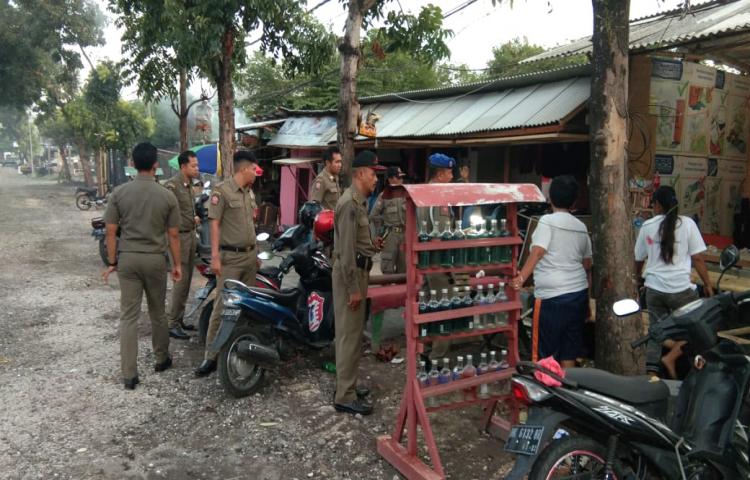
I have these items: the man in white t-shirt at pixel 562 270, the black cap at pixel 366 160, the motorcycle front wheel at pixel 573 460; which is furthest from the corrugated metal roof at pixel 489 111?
the motorcycle front wheel at pixel 573 460

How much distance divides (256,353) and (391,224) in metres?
2.30

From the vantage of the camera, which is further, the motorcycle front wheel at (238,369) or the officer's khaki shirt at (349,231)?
the motorcycle front wheel at (238,369)

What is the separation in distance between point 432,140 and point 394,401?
19.3 ft

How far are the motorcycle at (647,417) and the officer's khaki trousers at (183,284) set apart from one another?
4.20 metres

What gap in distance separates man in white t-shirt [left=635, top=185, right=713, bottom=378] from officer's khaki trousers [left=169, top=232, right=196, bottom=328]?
14.6ft

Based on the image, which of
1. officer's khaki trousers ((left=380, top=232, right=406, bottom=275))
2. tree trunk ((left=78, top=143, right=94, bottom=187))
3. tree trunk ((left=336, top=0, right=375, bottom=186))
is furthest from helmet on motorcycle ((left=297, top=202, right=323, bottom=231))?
tree trunk ((left=78, top=143, right=94, bottom=187))

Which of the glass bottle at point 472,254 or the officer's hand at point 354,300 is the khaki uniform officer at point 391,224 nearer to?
the officer's hand at point 354,300

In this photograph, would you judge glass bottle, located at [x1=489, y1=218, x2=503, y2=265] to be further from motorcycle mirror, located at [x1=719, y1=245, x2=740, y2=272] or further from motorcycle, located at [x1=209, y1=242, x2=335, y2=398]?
motorcycle, located at [x1=209, y1=242, x2=335, y2=398]

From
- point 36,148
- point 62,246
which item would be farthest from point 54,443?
point 36,148

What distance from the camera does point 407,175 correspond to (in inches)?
471

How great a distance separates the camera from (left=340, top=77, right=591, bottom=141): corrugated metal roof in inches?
289

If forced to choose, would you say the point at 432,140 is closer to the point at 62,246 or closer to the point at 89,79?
the point at 62,246

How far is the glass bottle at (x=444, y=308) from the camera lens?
3.30 m

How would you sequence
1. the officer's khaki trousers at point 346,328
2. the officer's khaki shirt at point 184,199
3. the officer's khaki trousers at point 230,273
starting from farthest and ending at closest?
the officer's khaki shirt at point 184,199
the officer's khaki trousers at point 230,273
the officer's khaki trousers at point 346,328
